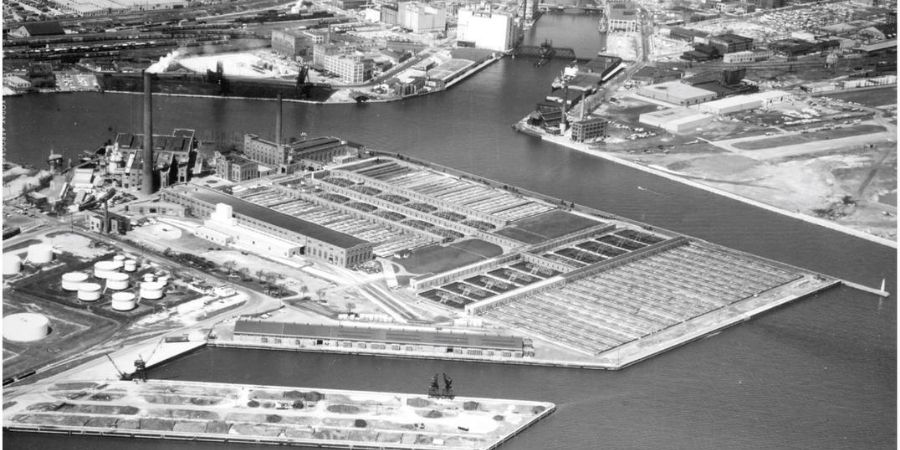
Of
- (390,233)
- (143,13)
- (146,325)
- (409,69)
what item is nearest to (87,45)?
(143,13)

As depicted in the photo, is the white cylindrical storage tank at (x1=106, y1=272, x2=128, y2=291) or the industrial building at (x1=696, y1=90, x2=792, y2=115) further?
the industrial building at (x1=696, y1=90, x2=792, y2=115)

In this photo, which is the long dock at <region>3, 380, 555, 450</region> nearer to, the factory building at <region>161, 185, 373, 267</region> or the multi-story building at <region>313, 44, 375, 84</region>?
the factory building at <region>161, 185, 373, 267</region>

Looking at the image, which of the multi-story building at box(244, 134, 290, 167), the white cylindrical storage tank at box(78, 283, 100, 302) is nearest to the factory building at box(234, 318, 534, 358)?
the white cylindrical storage tank at box(78, 283, 100, 302)

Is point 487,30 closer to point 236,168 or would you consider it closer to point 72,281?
point 236,168

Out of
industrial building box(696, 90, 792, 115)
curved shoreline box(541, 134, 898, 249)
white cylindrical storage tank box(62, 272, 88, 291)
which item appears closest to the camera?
white cylindrical storage tank box(62, 272, 88, 291)

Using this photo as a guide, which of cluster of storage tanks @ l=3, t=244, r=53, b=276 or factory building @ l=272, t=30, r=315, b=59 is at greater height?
factory building @ l=272, t=30, r=315, b=59

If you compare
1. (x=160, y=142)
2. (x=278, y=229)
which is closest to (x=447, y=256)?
(x=278, y=229)

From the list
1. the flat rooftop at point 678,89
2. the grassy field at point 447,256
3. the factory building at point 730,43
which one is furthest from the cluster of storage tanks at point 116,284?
the factory building at point 730,43

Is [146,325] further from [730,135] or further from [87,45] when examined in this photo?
[87,45]
